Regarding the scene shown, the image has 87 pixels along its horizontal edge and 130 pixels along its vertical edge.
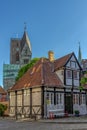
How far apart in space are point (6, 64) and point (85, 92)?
117m

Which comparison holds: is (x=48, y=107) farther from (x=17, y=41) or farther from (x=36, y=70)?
(x=17, y=41)

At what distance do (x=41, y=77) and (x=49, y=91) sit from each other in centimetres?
204

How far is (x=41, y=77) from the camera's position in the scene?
37.7 meters

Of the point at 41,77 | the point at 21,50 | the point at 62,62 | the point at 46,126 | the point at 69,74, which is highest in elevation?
the point at 21,50

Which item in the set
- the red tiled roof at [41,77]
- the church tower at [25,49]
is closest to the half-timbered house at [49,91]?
the red tiled roof at [41,77]

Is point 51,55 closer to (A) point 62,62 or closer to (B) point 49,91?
(A) point 62,62

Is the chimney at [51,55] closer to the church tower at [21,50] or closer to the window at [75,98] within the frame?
the window at [75,98]

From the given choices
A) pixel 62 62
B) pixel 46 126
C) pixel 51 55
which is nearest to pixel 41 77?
pixel 62 62

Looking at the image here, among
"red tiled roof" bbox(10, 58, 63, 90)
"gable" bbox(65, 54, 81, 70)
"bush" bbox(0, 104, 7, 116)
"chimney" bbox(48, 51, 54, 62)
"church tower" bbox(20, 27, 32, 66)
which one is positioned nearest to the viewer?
"red tiled roof" bbox(10, 58, 63, 90)

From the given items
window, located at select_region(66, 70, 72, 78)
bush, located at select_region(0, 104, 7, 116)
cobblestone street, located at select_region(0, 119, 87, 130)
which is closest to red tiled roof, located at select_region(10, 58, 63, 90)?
window, located at select_region(66, 70, 72, 78)

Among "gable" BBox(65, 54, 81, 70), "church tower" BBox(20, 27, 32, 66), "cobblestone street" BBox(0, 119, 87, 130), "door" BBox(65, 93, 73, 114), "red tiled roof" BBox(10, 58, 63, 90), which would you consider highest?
"church tower" BBox(20, 27, 32, 66)

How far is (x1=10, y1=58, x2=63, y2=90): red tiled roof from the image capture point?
37.4m

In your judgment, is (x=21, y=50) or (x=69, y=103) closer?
(x=69, y=103)

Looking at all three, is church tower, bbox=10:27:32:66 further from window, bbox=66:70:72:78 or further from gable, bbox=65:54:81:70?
window, bbox=66:70:72:78
